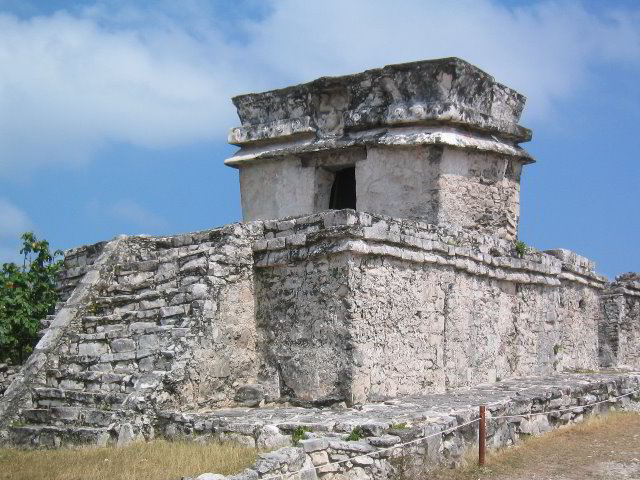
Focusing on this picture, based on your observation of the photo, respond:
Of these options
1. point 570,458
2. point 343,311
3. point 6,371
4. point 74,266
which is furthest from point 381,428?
point 6,371

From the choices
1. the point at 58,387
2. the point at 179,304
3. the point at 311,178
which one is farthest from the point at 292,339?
the point at 311,178

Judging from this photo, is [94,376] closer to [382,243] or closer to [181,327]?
[181,327]

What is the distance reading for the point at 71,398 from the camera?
29.8 ft

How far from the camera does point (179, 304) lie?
31.4 ft

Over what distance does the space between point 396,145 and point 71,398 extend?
5.71m

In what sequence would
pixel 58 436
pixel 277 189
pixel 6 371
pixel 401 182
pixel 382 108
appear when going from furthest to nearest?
pixel 277 189 → pixel 382 108 → pixel 401 182 → pixel 6 371 → pixel 58 436

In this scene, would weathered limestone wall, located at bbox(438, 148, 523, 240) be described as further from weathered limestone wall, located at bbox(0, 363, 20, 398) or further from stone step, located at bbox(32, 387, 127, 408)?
weathered limestone wall, located at bbox(0, 363, 20, 398)

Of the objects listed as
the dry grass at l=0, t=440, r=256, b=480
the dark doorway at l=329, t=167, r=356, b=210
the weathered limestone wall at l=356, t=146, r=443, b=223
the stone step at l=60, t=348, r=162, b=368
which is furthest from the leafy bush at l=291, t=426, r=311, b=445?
the dark doorway at l=329, t=167, r=356, b=210

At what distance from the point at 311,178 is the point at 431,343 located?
3.97m

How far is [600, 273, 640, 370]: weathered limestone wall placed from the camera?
1709 cm

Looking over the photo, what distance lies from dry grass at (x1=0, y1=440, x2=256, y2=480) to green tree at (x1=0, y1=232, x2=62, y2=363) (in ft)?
15.4

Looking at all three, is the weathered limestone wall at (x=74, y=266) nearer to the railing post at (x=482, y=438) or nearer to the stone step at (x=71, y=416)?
the stone step at (x=71, y=416)

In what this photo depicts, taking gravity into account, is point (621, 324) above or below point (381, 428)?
above

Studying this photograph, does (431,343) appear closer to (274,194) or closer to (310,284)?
(310,284)
